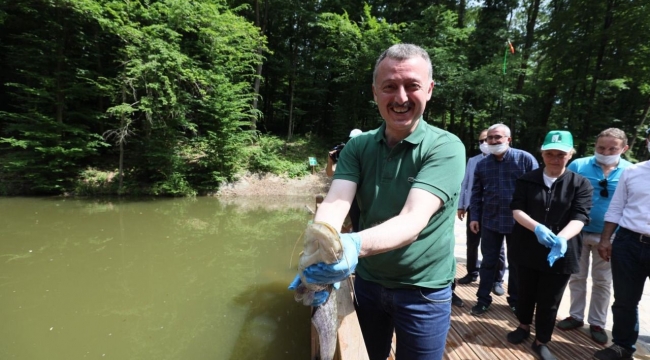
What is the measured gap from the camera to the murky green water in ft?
12.0

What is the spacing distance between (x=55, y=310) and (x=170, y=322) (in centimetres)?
165

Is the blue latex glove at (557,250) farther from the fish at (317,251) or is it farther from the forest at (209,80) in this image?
the forest at (209,80)

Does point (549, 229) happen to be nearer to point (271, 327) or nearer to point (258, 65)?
point (271, 327)

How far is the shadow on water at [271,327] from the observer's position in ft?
Result: 11.8

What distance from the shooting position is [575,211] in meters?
2.42

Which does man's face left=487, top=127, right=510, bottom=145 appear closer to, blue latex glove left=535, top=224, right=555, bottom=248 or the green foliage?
blue latex glove left=535, top=224, right=555, bottom=248

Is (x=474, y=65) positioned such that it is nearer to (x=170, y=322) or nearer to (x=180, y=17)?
(x=180, y=17)

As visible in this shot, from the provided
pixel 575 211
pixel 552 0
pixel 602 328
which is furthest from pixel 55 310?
pixel 552 0

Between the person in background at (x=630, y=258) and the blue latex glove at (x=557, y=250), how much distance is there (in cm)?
61

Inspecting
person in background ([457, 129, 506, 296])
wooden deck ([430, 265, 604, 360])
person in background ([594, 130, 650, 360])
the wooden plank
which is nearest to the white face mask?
person in background ([457, 129, 506, 296])

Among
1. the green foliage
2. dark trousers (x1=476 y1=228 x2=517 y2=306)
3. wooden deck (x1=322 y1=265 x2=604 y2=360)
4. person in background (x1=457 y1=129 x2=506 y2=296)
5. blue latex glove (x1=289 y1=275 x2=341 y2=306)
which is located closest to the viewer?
blue latex glove (x1=289 y1=275 x2=341 y2=306)

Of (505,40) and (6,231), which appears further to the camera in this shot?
(505,40)

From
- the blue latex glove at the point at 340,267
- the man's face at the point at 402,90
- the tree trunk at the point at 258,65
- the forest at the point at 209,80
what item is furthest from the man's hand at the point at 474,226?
the tree trunk at the point at 258,65

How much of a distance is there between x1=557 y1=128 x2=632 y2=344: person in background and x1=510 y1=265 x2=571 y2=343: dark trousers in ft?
2.20
